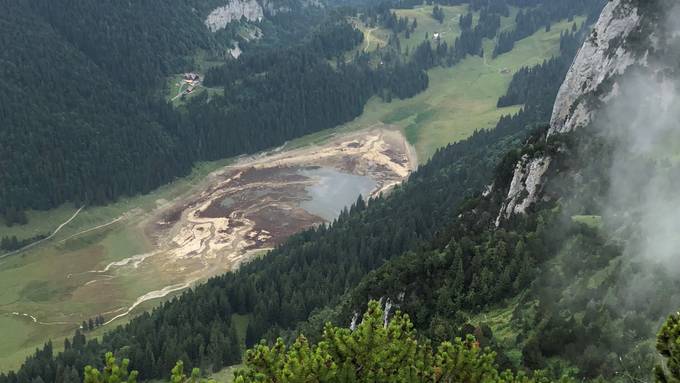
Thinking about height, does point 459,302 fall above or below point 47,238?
above

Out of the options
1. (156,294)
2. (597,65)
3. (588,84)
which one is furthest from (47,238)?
(597,65)

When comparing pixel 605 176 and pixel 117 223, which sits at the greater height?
pixel 605 176

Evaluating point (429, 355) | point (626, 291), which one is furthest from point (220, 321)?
point (429, 355)

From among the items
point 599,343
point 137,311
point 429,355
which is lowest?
point 137,311

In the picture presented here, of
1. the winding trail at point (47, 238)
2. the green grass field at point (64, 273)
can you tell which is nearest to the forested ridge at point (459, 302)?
the green grass field at point (64, 273)

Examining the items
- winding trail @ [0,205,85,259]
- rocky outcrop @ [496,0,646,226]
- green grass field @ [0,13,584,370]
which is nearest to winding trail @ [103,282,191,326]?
green grass field @ [0,13,584,370]

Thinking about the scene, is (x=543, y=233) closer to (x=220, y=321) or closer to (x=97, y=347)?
(x=220, y=321)

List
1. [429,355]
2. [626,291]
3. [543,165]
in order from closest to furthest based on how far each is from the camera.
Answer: [429,355] < [626,291] < [543,165]

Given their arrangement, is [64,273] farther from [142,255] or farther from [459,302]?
[459,302]

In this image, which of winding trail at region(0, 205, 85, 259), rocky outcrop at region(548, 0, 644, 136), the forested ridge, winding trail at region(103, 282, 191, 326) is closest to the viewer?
the forested ridge

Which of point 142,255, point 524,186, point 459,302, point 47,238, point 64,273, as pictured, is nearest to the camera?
point 459,302

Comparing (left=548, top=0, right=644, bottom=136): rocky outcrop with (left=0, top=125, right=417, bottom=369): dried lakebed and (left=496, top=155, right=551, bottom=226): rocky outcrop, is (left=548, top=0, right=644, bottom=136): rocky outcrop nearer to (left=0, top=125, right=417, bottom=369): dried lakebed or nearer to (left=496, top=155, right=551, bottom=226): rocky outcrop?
(left=496, top=155, right=551, bottom=226): rocky outcrop
